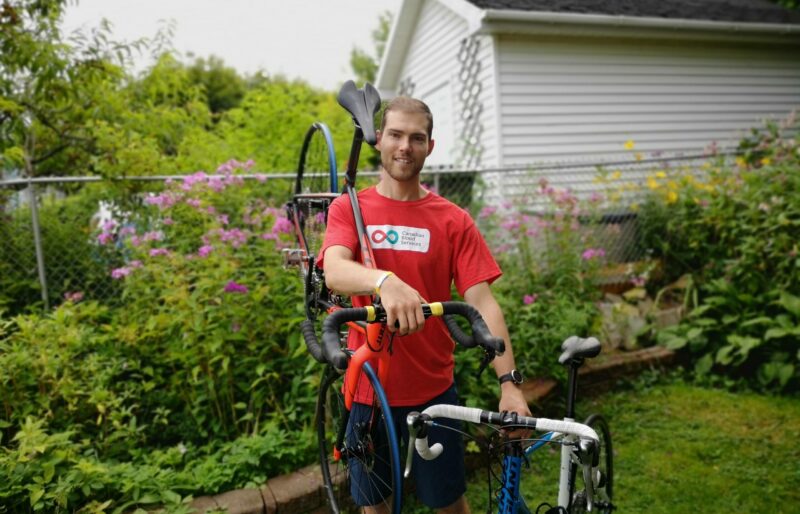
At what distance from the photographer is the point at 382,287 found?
1570 millimetres

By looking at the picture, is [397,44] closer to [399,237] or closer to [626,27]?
[626,27]

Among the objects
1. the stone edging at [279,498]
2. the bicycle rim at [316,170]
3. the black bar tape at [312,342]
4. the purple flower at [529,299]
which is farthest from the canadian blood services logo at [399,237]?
the purple flower at [529,299]

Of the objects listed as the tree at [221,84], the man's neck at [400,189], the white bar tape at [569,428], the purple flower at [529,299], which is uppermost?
the tree at [221,84]

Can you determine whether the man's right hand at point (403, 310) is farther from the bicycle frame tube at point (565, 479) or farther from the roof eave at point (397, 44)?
the roof eave at point (397, 44)

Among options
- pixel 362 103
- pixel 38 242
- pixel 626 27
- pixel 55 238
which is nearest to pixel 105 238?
pixel 38 242

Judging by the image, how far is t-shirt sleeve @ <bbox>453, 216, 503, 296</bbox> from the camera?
2.08m

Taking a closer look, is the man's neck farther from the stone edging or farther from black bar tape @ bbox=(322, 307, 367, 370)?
the stone edging

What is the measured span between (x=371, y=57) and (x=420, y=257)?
3067 centimetres

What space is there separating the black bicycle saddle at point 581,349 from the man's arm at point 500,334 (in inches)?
14.1

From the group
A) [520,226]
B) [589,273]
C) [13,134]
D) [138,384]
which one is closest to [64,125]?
[13,134]

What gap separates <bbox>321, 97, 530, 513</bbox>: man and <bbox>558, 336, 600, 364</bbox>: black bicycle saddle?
388mm

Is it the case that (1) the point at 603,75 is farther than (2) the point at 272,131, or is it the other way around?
(1) the point at 603,75

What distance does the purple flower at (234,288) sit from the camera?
3412mm

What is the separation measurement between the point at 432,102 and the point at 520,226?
591cm
